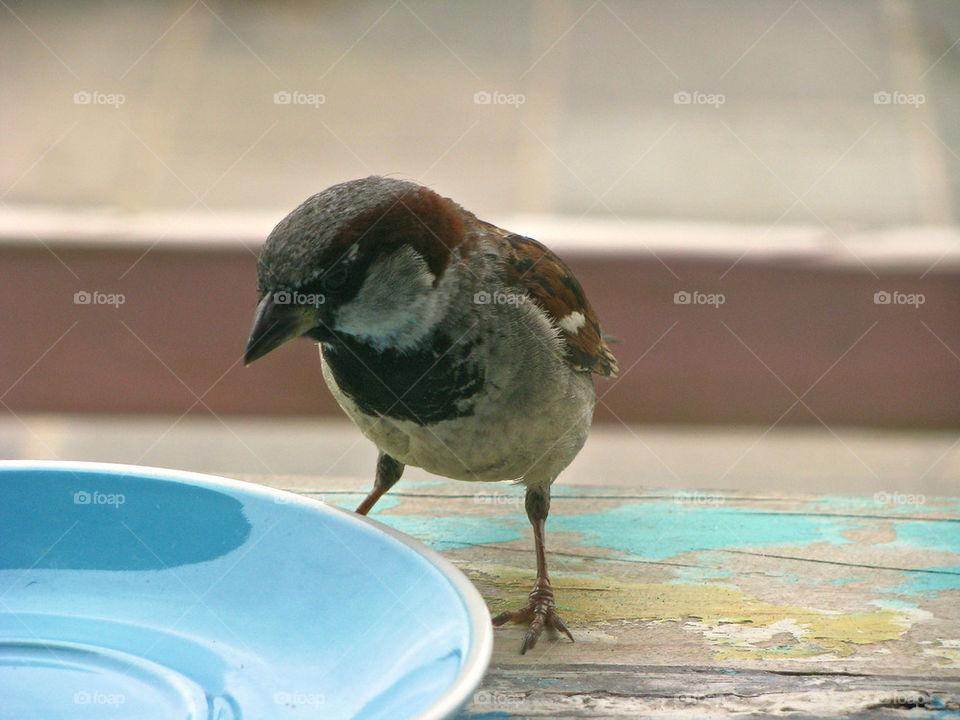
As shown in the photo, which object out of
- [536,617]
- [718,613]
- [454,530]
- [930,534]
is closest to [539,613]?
[536,617]

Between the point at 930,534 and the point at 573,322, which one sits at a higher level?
the point at 573,322

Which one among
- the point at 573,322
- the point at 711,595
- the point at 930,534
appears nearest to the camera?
the point at 711,595

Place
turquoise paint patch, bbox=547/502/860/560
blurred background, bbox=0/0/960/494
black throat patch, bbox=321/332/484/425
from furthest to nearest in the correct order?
blurred background, bbox=0/0/960/494 → turquoise paint patch, bbox=547/502/860/560 → black throat patch, bbox=321/332/484/425

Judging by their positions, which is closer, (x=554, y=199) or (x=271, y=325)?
(x=271, y=325)

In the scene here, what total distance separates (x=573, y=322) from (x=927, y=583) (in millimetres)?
670

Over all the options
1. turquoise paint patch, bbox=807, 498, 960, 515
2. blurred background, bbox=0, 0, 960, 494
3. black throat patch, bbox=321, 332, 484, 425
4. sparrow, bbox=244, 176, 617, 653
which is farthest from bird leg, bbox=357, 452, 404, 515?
turquoise paint patch, bbox=807, 498, 960, 515

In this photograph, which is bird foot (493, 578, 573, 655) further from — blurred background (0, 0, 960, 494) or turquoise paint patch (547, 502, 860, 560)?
blurred background (0, 0, 960, 494)

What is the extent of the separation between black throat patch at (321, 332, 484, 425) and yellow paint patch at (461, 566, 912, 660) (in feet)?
0.80

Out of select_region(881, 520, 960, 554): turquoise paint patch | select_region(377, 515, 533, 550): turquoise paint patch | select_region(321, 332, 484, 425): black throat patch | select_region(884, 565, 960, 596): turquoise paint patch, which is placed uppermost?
select_region(321, 332, 484, 425): black throat patch

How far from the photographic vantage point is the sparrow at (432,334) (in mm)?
1428

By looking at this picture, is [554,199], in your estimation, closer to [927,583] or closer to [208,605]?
[927,583]

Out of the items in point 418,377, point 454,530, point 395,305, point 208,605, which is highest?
point 395,305

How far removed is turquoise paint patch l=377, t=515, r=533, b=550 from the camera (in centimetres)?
168

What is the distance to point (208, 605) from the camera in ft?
4.04
